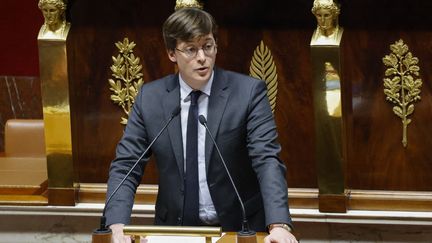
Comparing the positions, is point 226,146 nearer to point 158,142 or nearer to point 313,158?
point 158,142

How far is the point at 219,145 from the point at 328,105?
2.59 ft

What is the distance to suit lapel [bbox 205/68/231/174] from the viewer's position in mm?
2783

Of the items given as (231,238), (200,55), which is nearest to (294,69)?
(200,55)

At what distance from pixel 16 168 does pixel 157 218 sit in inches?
50.6

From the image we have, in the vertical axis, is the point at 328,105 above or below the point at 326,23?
below

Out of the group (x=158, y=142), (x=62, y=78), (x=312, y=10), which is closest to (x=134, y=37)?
(x=62, y=78)

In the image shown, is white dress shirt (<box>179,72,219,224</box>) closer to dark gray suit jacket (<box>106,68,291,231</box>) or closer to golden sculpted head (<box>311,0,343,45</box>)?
dark gray suit jacket (<box>106,68,291,231</box>)

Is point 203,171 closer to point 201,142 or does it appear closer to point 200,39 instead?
point 201,142

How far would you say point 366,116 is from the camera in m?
3.56

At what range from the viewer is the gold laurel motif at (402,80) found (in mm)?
3494

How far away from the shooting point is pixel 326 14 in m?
3.42

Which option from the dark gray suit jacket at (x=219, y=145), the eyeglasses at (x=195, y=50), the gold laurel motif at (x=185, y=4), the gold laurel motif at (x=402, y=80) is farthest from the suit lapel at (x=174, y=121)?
the gold laurel motif at (x=402, y=80)

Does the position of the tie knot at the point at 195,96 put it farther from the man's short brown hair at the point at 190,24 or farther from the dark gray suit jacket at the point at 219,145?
the man's short brown hair at the point at 190,24

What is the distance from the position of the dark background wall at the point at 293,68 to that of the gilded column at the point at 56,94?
60mm
